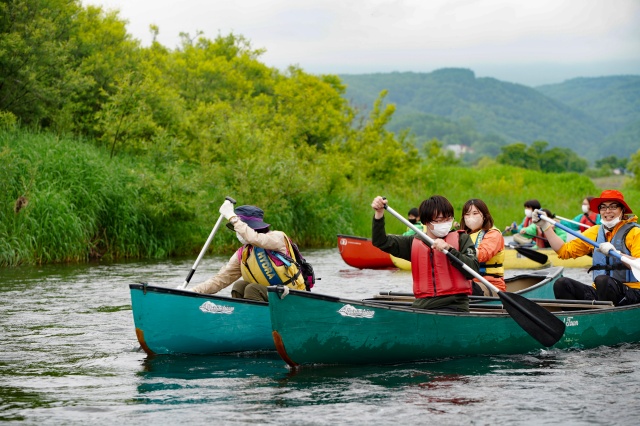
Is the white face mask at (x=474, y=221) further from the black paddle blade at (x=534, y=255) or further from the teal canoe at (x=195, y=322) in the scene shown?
the teal canoe at (x=195, y=322)

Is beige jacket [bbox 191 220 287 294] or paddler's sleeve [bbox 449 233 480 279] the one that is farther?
beige jacket [bbox 191 220 287 294]

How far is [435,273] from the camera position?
7707 millimetres

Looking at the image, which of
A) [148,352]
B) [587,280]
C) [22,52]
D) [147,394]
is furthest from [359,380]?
[22,52]

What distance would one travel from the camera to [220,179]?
2109 cm

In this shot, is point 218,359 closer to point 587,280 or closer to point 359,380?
point 359,380

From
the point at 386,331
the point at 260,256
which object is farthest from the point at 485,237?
the point at 260,256

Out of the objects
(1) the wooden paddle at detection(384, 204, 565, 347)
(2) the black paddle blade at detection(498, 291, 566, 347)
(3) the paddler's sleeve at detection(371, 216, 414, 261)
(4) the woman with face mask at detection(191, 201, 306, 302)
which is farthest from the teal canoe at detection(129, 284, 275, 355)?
(2) the black paddle blade at detection(498, 291, 566, 347)

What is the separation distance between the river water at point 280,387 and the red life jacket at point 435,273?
65 centimetres

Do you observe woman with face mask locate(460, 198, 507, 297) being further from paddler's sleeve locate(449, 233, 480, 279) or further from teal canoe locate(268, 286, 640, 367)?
paddler's sleeve locate(449, 233, 480, 279)

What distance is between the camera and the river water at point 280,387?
6062 mm

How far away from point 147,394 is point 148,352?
152 cm

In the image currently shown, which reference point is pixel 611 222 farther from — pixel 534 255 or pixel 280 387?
pixel 280 387

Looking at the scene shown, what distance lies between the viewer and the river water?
239 inches

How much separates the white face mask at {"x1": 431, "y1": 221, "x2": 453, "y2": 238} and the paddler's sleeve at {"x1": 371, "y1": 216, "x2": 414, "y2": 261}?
287mm
